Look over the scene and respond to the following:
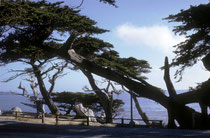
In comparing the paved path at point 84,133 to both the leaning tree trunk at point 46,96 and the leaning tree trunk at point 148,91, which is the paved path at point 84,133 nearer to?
the leaning tree trunk at point 148,91

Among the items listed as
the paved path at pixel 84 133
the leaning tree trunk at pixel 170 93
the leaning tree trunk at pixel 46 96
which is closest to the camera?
the paved path at pixel 84 133

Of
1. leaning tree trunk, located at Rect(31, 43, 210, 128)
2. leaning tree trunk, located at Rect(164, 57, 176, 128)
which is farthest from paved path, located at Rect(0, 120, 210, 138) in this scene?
leaning tree trunk, located at Rect(164, 57, 176, 128)

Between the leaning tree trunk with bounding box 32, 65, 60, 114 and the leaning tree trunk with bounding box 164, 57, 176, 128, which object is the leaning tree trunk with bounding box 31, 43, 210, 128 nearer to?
the leaning tree trunk with bounding box 164, 57, 176, 128

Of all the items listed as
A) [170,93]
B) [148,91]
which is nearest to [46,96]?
[148,91]

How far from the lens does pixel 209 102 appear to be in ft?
41.7

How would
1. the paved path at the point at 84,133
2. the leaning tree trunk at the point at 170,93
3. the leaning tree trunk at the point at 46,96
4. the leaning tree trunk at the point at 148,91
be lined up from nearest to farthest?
the paved path at the point at 84,133 < the leaning tree trunk at the point at 148,91 < the leaning tree trunk at the point at 170,93 < the leaning tree trunk at the point at 46,96

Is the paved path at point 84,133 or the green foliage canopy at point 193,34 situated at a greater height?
the green foliage canopy at point 193,34

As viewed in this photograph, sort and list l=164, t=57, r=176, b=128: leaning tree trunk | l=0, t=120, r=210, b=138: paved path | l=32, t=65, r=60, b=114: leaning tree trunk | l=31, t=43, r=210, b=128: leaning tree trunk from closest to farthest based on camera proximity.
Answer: l=0, t=120, r=210, b=138: paved path
l=31, t=43, r=210, b=128: leaning tree trunk
l=164, t=57, r=176, b=128: leaning tree trunk
l=32, t=65, r=60, b=114: leaning tree trunk

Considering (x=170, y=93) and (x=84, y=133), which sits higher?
(x=170, y=93)

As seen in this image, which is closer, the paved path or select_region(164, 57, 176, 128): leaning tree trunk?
the paved path

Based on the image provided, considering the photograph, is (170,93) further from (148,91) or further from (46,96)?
(46,96)

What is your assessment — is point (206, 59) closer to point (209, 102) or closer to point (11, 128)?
point (209, 102)

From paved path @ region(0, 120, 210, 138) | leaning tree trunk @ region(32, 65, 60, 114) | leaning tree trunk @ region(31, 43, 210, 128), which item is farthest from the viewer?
leaning tree trunk @ region(32, 65, 60, 114)

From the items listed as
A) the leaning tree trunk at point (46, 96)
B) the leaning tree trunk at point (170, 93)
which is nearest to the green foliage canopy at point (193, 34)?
the leaning tree trunk at point (170, 93)
